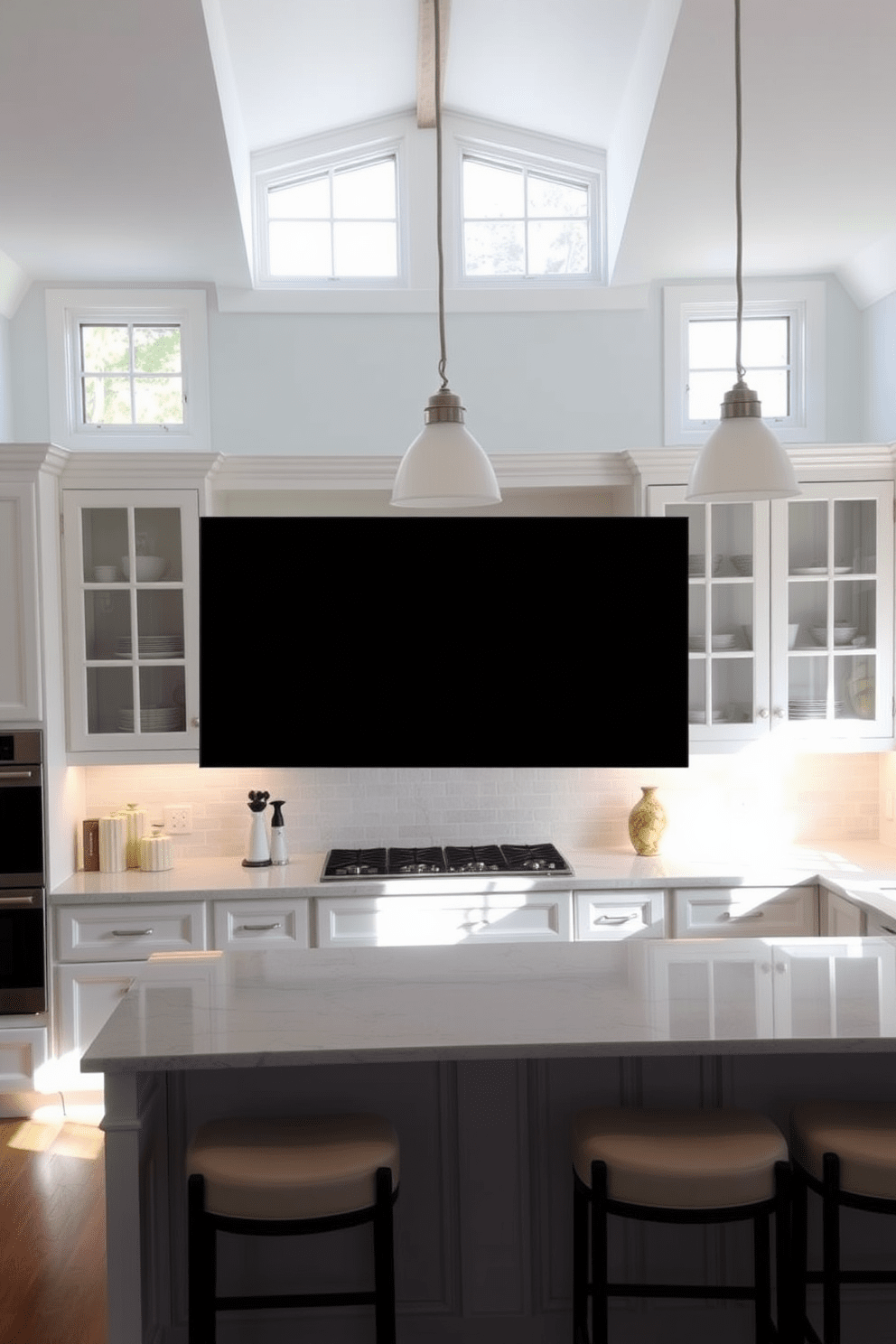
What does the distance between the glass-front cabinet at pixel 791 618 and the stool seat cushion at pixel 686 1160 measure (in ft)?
8.19

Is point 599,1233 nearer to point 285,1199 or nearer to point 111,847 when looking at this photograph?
point 285,1199

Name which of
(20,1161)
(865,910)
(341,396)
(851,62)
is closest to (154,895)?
(20,1161)

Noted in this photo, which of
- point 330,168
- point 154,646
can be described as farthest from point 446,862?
point 330,168

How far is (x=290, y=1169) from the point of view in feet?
7.55

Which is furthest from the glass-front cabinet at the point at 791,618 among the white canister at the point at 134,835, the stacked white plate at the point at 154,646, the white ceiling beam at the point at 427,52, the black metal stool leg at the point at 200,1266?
the black metal stool leg at the point at 200,1266

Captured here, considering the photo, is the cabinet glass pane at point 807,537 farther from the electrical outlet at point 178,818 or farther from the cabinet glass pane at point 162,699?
the electrical outlet at point 178,818

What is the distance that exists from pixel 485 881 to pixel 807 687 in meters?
1.48

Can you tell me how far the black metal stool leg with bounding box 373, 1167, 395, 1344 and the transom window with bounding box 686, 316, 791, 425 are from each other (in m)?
3.67

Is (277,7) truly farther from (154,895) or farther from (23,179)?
(154,895)

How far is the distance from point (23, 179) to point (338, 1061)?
328 centimetres

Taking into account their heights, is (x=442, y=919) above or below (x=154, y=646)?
below

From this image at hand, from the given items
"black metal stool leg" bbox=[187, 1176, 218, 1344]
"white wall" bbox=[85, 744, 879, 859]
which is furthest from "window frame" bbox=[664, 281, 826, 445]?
A: "black metal stool leg" bbox=[187, 1176, 218, 1344]

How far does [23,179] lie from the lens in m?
4.18

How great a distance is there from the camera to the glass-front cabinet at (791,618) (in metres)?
4.77
